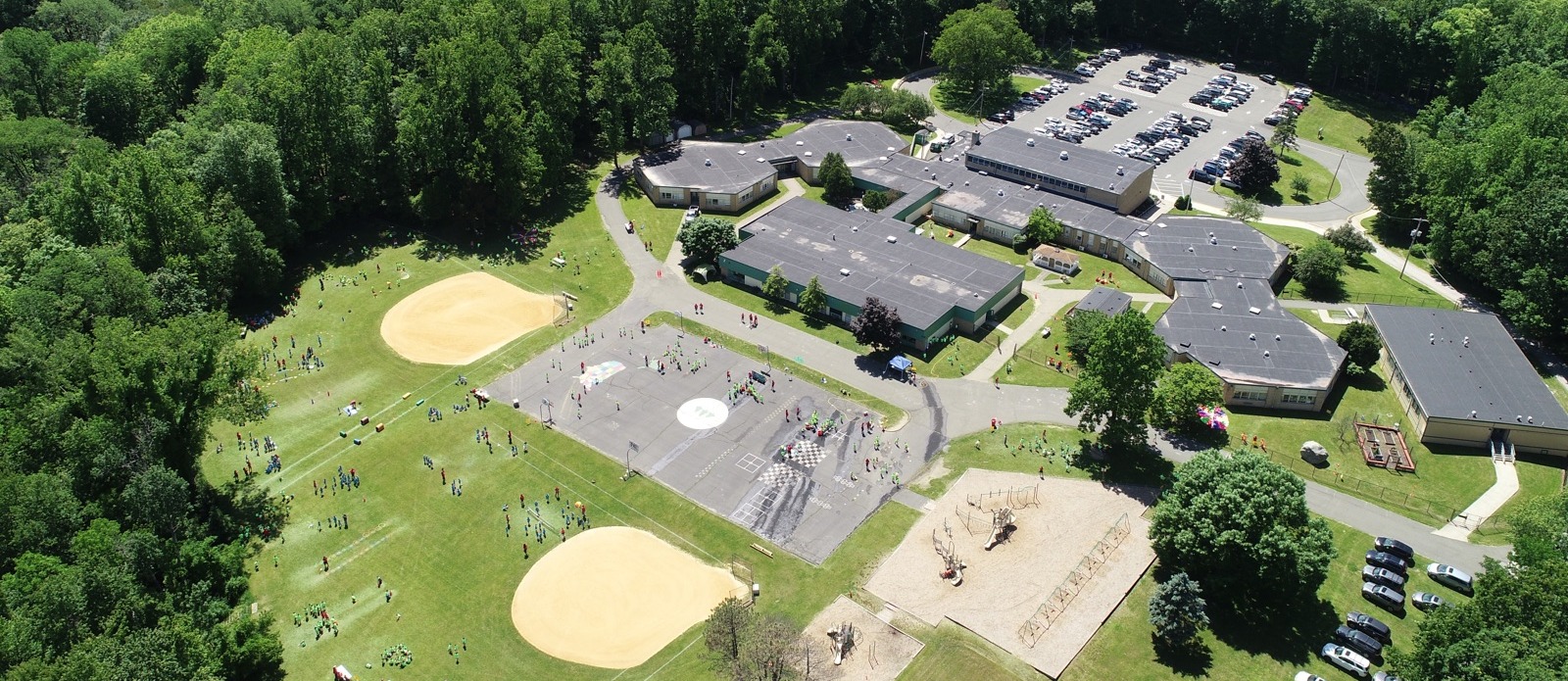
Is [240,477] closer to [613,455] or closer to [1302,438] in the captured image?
[613,455]

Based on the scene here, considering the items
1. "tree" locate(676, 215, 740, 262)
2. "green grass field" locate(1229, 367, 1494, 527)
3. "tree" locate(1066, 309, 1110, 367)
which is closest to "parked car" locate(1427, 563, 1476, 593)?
"green grass field" locate(1229, 367, 1494, 527)

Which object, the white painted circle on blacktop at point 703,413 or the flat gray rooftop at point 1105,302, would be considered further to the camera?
the flat gray rooftop at point 1105,302

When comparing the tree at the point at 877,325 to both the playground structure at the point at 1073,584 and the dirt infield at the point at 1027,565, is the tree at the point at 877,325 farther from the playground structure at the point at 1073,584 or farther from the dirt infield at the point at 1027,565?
the playground structure at the point at 1073,584

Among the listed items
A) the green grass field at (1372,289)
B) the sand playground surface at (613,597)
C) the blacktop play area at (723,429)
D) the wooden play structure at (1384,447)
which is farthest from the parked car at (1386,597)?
the green grass field at (1372,289)

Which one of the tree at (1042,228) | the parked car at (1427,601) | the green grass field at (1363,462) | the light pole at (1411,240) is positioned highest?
the tree at (1042,228)

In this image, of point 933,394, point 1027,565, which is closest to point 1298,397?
point 933,394

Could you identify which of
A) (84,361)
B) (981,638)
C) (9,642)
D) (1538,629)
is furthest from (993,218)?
(9,642)

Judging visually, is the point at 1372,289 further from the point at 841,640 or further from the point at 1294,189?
the point at 841,640
